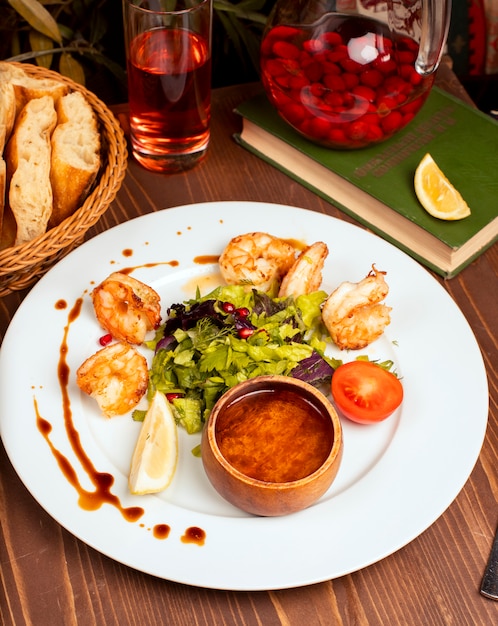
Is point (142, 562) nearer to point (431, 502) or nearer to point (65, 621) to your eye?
point (65, 621)

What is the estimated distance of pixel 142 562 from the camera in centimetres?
175

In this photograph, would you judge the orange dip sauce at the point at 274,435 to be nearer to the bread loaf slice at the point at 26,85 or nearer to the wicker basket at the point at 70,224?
the wicker basket at the point at 70,224

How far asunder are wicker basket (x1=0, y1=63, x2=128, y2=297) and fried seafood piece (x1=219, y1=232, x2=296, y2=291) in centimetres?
42

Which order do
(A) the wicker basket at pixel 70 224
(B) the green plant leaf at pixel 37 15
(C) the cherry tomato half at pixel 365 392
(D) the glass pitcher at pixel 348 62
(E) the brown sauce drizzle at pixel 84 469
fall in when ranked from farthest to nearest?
(B) the green plant leaf at pixel 37 15 → (D) the glass pitcher at pixel 348 62 → (A) the wicker basket at pixel 70 224 → (C) the cherry tomato half at pixel 365 392 → (E) the brown sauce drizzle at pixel 84 469

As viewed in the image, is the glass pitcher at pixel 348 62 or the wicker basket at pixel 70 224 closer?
the wicker basket at pixel 70 224

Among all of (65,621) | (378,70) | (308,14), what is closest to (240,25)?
(308,14)

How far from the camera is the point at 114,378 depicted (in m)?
2.05

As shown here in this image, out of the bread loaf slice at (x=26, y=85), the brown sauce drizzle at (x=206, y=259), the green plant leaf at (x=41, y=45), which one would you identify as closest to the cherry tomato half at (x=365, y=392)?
the brown sauce drizzle at (x=206, y=259)

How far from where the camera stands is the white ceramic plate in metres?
1.79

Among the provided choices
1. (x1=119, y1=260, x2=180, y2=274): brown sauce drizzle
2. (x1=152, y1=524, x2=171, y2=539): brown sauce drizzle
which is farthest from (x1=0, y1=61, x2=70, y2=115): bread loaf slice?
(x1=152, y1=524, x2=171, y2=539): brown sauce drizzle

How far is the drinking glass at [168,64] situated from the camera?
256 cm

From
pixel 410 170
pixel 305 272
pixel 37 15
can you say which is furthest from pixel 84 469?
pixel 37 15

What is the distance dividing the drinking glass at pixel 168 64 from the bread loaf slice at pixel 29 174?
15.2 inches

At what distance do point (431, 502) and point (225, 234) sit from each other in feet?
3.78
